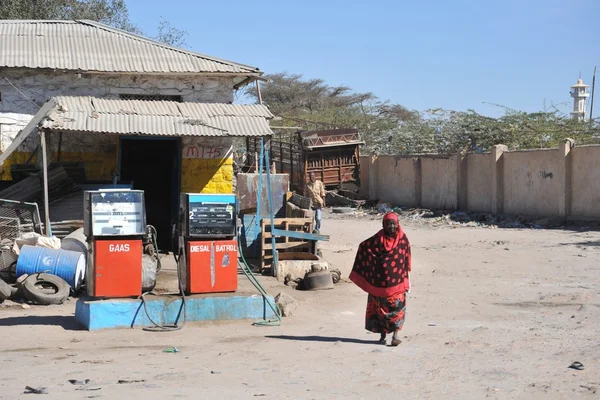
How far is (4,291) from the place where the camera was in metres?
12.0

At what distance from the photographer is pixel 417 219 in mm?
27672

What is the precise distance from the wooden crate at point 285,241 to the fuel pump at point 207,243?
162 inches

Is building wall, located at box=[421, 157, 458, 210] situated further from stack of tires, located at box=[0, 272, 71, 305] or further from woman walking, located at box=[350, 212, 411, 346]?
woman walking, located at box=[350, 212, 411, 346]

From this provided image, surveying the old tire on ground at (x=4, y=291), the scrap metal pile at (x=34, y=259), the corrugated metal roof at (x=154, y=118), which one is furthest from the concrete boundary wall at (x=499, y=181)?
the old tire on ground at (x=4, y=291)

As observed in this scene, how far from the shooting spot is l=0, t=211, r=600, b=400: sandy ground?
6992mm

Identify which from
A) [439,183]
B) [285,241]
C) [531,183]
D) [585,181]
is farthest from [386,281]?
[439,183]

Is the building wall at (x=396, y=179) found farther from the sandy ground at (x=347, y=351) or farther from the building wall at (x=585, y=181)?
the sandy ground at (x=347, y=351)

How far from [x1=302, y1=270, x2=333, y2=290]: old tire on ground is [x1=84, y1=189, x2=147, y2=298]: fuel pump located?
407cm

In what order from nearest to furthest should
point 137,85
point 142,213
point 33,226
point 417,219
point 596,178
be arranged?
1. point 142,213
2. point 33,226
3. point 137,85
4. point 596,178
5. point 417,219

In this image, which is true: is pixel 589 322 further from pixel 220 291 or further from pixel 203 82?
pixel 203 82

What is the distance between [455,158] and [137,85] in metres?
14.9

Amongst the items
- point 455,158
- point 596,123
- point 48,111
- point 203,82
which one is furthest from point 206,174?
point 596,123

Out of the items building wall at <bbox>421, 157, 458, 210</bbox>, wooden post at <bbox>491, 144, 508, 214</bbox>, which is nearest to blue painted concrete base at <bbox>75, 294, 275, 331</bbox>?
wooden post at <bbox>491, 144, 508, 214</bbox>

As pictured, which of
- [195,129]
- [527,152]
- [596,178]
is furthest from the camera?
[527,152]
